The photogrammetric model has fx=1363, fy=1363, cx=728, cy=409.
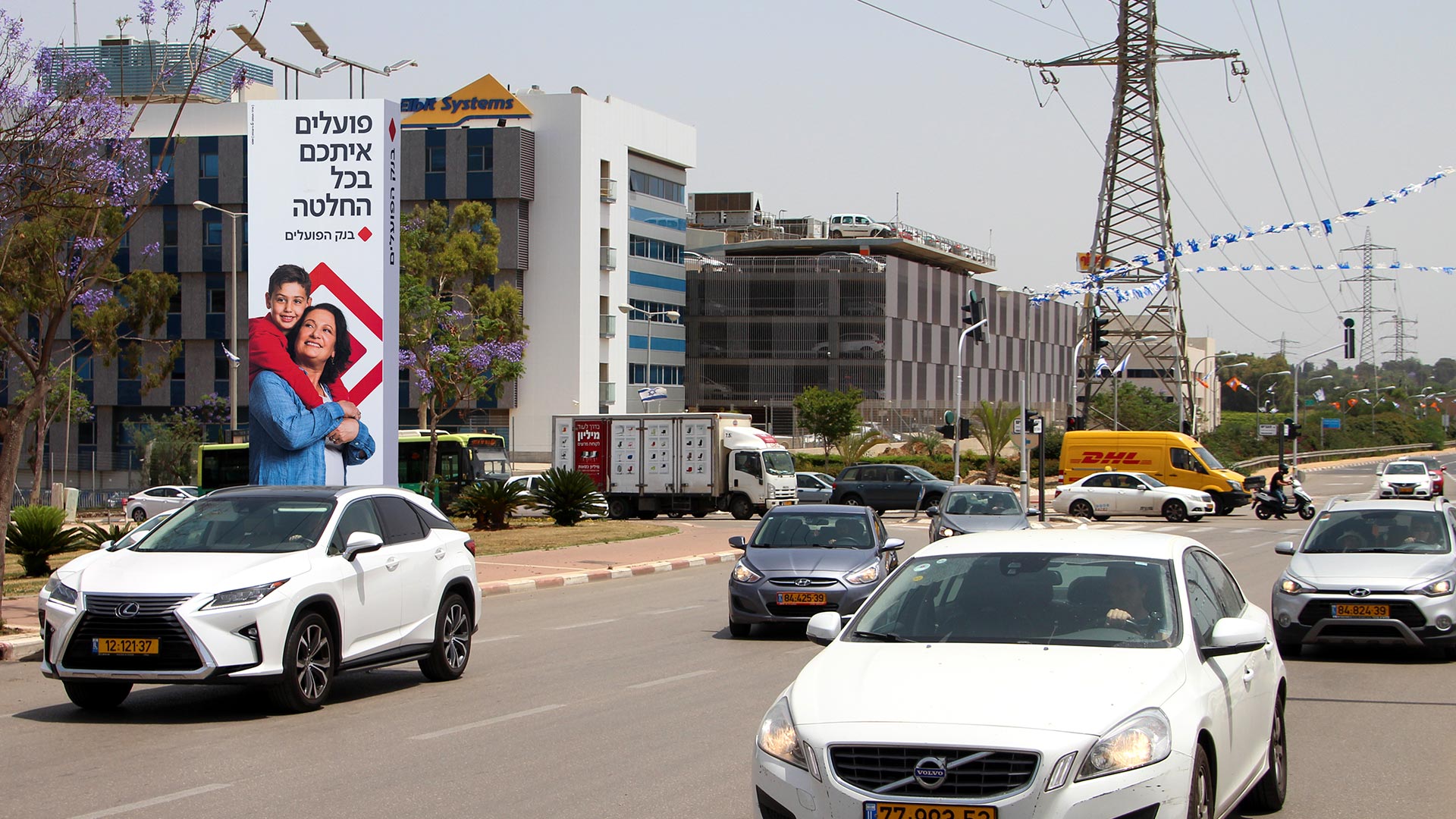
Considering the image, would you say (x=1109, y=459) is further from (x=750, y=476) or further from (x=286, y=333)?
(x=286, y=333)

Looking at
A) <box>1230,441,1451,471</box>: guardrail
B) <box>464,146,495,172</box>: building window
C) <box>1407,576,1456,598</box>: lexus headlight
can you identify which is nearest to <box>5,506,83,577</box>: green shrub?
<box>1407,576,1456,598</box>: lexus headlight

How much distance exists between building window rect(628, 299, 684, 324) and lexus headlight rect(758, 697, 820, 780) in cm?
7611

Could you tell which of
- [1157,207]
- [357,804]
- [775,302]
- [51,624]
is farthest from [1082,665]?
[775,302]

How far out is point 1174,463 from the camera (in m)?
46.9

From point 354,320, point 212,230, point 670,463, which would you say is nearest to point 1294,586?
point 354,320

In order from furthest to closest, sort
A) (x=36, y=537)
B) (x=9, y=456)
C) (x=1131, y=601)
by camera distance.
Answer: (x=36, y=537) → (x=9, y=456) → (x=1131, y=601)

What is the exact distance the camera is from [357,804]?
7.17 m

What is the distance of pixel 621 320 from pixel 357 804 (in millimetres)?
74636

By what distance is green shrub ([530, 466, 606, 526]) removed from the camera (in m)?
36.2

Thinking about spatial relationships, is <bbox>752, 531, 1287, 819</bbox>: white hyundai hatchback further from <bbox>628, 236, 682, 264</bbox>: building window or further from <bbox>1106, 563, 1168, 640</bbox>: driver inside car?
<bbox>628, 236, 682, 264</bbox>: building window

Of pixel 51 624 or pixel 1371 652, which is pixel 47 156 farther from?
pixel 1371 652

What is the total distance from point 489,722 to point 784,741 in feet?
16.5

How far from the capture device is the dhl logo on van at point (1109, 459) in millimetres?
47688

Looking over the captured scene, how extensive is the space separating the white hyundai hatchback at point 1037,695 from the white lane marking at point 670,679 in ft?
16.9
